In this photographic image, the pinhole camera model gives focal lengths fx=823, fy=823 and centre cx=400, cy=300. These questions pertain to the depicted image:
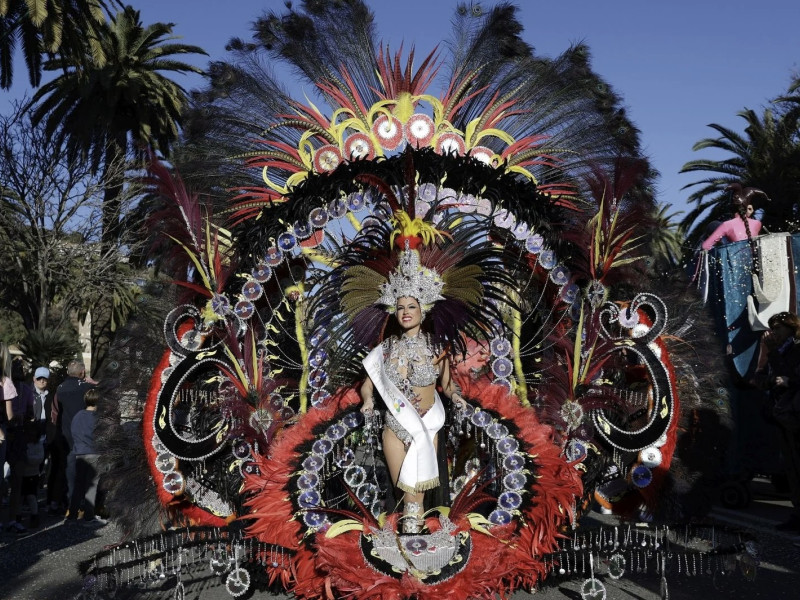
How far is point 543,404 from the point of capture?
6.38m

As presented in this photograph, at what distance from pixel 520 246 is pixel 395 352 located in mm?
1440

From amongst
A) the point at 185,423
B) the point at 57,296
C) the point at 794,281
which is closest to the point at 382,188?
the point at 185,423

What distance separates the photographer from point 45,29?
1449 centimetres

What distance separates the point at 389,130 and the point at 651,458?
343 centimetres

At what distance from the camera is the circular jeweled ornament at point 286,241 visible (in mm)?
6293

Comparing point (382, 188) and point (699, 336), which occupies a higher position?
point (382, 188)

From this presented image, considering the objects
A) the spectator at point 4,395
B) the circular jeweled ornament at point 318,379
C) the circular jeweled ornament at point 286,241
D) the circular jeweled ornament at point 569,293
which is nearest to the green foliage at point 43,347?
the spectator at point 4,395

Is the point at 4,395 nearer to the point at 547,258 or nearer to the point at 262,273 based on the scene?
the point at 262,273

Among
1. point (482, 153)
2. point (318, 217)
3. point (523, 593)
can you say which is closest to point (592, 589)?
point (523, 593)

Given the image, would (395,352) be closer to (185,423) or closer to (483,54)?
(185,423)

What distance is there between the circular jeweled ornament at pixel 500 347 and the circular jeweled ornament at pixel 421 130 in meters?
1.81

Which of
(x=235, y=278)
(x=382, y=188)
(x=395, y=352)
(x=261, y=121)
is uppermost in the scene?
(x=261, y=121)

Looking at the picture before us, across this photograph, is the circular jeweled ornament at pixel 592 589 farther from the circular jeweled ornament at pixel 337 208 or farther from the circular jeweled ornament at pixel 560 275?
the circular jeweled ornament at pixel 337 208

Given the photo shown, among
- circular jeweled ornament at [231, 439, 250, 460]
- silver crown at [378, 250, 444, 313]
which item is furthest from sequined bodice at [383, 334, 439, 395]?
circular jeweled ornament at [231, 439, 250, 460]
